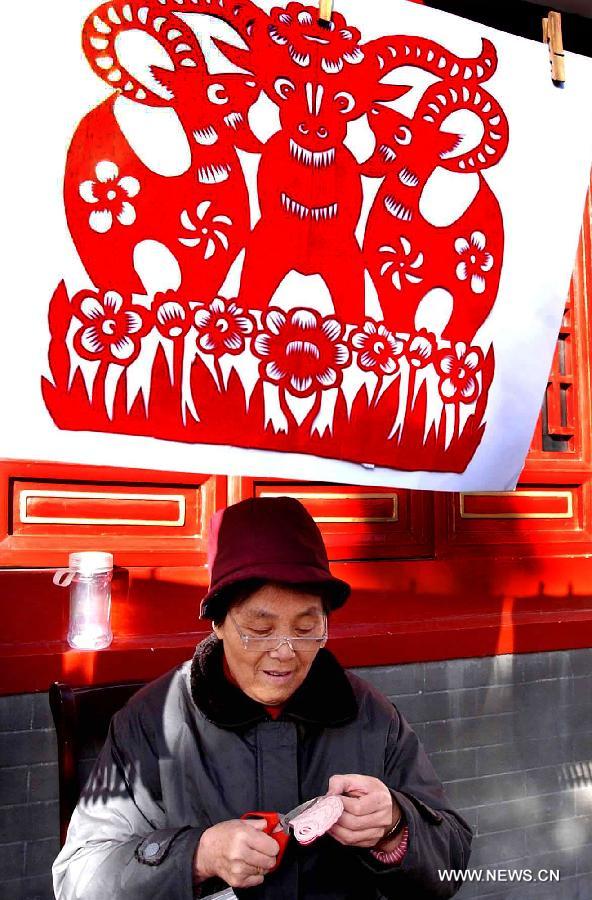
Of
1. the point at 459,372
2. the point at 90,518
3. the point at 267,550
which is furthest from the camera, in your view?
the point at 90,518

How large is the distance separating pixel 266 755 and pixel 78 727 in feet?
1.57

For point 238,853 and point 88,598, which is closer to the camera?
point 238,853

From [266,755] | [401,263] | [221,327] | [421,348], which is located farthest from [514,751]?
[221,327]

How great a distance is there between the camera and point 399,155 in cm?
169

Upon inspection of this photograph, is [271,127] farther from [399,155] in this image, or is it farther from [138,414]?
[138,414]

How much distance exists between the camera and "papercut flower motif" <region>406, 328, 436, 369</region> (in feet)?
5.61

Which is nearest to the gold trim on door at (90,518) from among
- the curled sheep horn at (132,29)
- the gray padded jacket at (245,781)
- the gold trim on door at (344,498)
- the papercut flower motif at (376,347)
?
the gold trim on door at (344,498)

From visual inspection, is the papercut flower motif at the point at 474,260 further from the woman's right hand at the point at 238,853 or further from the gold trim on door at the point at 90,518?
the gold trim on door at the point at 90,518

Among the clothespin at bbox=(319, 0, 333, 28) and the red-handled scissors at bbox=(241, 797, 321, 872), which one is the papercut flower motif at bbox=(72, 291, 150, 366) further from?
the red-handled scissors at bbox=(241, 797, 321, 872)

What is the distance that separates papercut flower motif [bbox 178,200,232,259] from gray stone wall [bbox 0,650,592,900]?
7.00 feet

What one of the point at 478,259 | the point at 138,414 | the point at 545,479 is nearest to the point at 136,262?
the point at 138,414

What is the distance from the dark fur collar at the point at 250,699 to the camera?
1695 mm

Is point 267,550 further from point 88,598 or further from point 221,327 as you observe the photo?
point 88,598

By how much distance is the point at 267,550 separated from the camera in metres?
1.66
